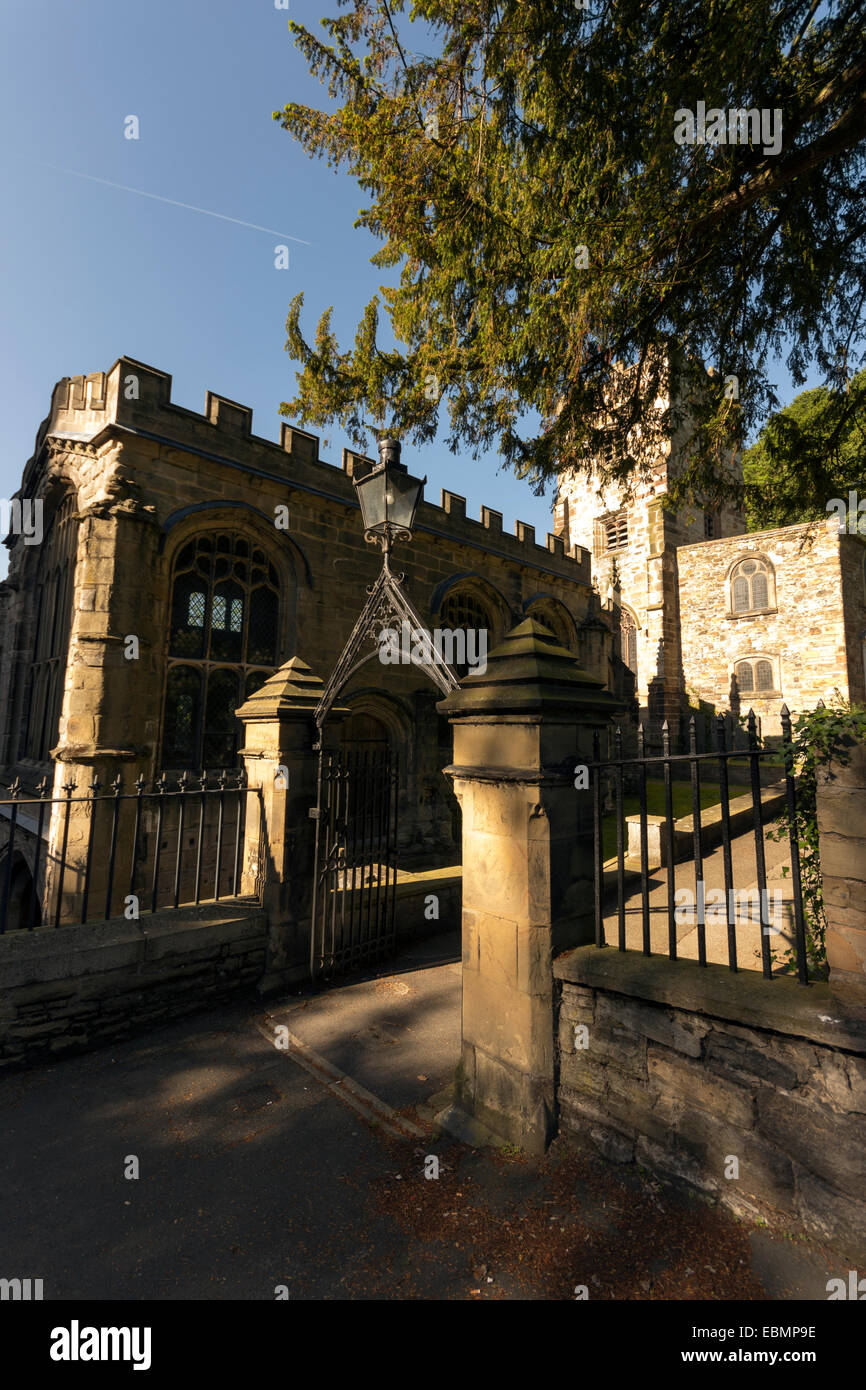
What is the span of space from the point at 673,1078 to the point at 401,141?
666 centimetres

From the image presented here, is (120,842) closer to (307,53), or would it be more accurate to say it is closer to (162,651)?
(162,651)

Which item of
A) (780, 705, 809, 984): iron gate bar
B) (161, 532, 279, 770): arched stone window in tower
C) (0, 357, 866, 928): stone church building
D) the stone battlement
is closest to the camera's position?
(780, 705, 809, 984): iron gate bar

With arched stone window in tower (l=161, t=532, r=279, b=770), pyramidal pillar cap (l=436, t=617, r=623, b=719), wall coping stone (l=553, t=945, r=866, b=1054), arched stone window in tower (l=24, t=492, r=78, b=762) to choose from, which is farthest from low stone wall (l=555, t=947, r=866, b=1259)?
arched stone window in tower (l=24, t=492, r=78, b=762)

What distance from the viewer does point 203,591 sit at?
29.1ft

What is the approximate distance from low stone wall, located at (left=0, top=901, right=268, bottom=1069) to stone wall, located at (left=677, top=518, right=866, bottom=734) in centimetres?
1965

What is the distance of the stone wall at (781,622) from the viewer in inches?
751

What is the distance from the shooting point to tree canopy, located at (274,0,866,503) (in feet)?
12.2

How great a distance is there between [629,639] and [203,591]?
1933 centimetres

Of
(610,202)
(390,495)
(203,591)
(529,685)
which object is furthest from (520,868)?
(203,591)

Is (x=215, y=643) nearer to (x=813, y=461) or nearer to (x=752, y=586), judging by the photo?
(x=813, y=461)

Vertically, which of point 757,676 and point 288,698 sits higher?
point 757,676

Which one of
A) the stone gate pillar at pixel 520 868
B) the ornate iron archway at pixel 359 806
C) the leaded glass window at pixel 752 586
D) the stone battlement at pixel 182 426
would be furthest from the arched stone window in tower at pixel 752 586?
the stone gate pillar at pixel 520 868

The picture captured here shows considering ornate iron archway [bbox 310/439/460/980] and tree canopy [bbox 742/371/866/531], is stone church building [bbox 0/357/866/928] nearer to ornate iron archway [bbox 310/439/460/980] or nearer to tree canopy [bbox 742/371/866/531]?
ornate iron archway [bbox 310/439/460/980]

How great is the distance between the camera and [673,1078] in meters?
2.62
